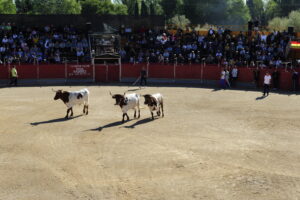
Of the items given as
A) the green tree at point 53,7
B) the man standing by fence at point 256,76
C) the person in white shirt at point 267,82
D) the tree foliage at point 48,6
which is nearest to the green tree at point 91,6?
the tree foliage at point 48,6

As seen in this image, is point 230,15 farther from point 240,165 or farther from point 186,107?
point 240,165

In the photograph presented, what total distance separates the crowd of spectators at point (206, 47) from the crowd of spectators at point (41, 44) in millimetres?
4719

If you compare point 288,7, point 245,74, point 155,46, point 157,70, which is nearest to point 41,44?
point 155,46

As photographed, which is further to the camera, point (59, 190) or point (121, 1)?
point (121, 1)

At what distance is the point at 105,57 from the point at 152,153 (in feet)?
80.3

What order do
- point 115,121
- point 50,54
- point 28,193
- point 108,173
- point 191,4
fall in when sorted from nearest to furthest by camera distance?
point 28,193, point 108,173, point 115,121, point 50,54, point 191,4

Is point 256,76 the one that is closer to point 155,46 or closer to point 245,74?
point 245,74

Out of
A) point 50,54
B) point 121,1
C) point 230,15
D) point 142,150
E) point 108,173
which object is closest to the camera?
point 108,173

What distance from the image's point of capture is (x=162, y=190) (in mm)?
11203

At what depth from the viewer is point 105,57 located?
37.9 meters

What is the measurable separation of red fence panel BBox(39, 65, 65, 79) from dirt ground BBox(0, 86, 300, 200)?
1149 centimetres

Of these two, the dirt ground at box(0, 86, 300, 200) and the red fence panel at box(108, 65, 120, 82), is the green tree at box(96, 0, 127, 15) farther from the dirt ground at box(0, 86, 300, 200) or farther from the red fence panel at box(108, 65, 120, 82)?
the dirt ground at box(0, 86, 300, 200)

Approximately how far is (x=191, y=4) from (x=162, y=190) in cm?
9836

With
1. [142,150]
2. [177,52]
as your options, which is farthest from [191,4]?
[142,150]
